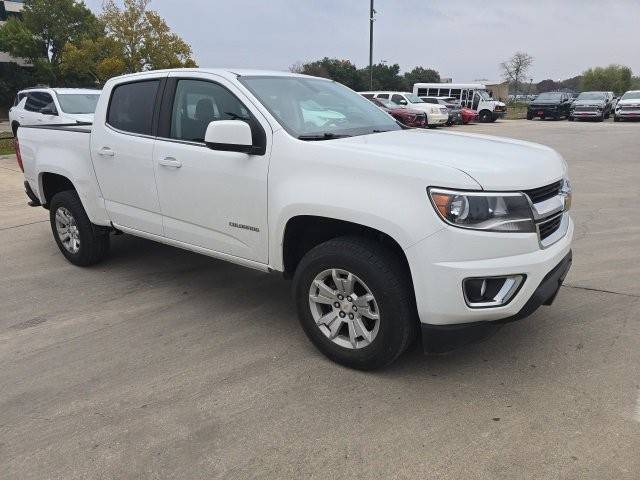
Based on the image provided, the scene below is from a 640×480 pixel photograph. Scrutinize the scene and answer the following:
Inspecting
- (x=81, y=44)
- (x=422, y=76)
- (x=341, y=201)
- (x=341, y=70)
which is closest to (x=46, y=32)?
(x=81, y=44)

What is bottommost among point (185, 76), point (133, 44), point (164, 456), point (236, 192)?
point (164, 456)

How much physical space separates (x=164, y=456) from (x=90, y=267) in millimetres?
3227

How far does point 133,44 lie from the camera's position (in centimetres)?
3516

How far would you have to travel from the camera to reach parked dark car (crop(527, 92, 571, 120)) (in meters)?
32.9

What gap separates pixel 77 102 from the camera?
42.0 feet

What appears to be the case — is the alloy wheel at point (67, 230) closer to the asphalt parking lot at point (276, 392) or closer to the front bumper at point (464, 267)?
the asphalt parking lot at point (276, 392)

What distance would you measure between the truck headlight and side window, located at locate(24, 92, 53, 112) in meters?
12.7

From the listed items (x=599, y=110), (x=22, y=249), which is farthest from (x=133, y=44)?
(x=22, y=249)

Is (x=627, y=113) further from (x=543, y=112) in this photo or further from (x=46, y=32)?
(x=46, y=32)

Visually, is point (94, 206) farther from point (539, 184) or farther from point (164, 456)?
point (539, 184)

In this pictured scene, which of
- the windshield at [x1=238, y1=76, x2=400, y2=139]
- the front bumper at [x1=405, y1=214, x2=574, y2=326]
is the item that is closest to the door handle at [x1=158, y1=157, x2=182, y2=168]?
the windshield at [x1=238, y1=76, x2=400, y2=139]

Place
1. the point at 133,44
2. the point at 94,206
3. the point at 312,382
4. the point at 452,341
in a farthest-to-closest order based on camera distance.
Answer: the point at 133,44
the point at 94,206
the point at 312,382
the point at 452,341

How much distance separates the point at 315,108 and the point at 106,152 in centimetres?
A: 186

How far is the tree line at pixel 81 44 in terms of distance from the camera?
3466cm
